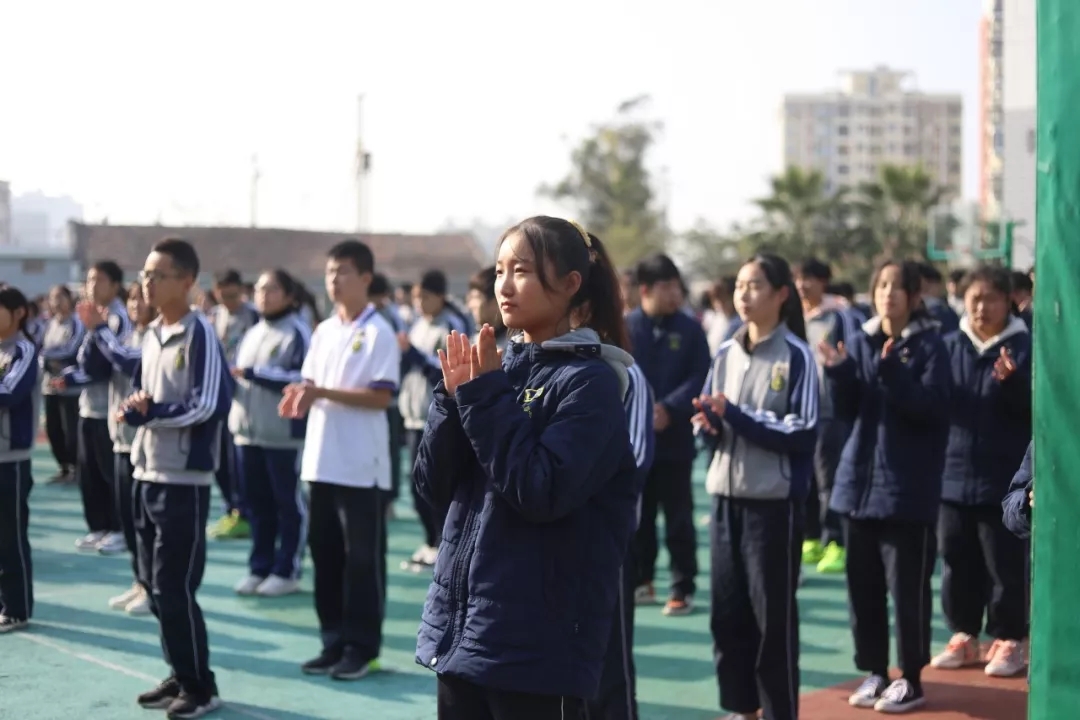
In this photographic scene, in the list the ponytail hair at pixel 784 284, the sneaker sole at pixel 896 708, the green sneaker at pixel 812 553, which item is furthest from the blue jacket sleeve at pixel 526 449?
the green sneaker at pixel 812 553

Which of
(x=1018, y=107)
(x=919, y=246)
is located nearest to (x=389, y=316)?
(x=1018, y=107)

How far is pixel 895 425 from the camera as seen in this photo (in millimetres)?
5703

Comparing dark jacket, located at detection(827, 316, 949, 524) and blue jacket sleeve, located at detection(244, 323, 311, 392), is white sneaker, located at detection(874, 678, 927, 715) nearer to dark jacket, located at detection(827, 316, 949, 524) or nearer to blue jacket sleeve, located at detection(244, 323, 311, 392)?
dark jacket, located at detection(827, 316, 949, 524)

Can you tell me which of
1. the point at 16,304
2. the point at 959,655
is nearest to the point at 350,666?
the point at 16,304

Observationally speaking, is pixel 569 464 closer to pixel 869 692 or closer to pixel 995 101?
pixel 869 692

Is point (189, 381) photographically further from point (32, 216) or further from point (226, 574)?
point (32, 216)

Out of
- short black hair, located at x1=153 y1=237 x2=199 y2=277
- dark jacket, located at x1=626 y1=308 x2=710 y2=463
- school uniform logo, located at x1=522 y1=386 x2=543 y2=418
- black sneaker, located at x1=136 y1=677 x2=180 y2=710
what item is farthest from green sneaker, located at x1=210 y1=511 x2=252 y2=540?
school uniform logo, located at x1=522 y1=386 x2=543 y2=418

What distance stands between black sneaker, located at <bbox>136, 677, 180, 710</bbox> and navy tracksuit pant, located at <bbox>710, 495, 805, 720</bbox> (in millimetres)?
2274

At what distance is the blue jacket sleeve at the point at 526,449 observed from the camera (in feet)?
9.24

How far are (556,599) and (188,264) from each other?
3387 mm

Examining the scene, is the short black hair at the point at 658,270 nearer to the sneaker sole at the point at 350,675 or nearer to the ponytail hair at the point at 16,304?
the sneaker sole at the point at 350,675

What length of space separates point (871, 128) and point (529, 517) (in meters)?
165

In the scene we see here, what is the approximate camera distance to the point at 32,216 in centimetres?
993

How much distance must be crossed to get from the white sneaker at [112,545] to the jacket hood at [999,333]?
5.95 metres
